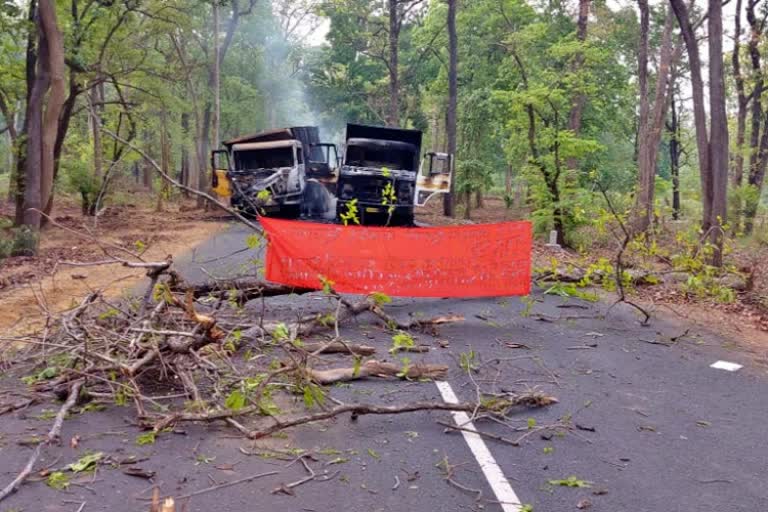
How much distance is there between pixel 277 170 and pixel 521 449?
60.8 feet

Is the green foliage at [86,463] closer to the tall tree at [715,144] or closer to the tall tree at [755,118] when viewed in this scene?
the tall tree at [715,144]

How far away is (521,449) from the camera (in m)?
4.94

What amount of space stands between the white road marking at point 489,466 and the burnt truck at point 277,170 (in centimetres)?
1652

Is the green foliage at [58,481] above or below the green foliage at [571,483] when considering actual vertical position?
above

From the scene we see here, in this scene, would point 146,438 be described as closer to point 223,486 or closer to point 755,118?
point 223,486

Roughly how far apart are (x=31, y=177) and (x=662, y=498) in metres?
15.3

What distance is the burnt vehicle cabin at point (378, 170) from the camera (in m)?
20.8

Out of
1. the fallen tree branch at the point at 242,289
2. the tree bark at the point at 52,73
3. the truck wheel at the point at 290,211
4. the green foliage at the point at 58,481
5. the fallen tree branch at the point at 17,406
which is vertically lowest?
the green foliage at the point at 58,481

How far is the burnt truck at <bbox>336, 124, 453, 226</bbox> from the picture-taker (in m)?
20.8

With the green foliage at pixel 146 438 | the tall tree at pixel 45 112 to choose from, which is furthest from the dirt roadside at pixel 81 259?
the green foliage at pixel 146 438

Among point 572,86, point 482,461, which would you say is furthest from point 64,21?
point 482,461

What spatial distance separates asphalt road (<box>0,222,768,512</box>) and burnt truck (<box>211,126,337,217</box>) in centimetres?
1524

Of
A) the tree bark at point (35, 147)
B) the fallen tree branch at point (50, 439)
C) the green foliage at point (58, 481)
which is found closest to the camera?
the fallen tree branch at point (50, 439)

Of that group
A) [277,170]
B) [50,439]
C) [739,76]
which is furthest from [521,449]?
[739,76]
